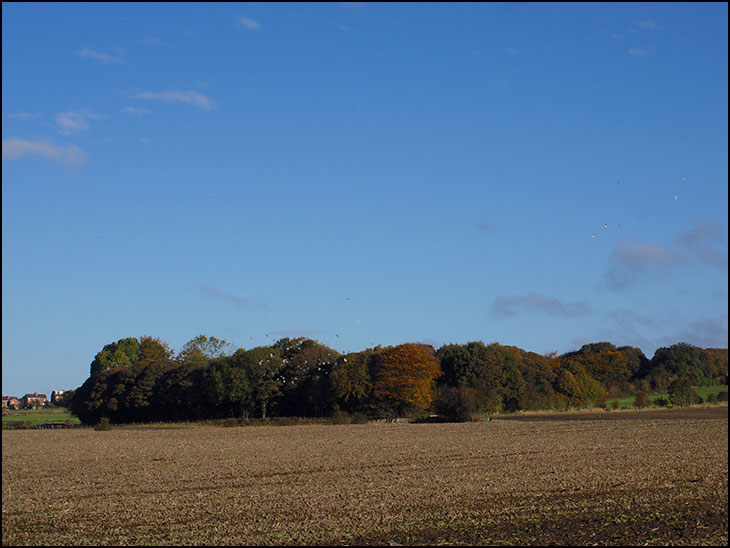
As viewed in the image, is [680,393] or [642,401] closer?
[680,393]

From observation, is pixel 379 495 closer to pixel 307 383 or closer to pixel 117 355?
pixel 307 383

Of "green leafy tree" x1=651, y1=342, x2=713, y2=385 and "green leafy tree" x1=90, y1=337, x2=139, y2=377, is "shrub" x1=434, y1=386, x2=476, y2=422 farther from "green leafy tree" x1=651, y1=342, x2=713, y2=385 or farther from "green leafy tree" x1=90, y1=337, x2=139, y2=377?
"green leafy tree" x1=90, y1=337, x2=139, y2=377

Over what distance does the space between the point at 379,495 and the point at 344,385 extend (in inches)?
2231

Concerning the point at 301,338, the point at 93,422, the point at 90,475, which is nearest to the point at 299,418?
the point at 301,338

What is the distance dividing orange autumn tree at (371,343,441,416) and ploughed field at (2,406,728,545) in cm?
3750

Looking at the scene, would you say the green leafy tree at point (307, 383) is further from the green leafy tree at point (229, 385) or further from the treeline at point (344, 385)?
the green leafy tree at point (229, 385)

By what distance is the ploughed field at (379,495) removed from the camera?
51.5 feet

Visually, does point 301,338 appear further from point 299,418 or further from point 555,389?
point 555,389

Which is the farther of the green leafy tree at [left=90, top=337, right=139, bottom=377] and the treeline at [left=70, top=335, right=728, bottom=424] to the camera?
the green leafy tree at [left=90, top=337, right=139, bottom=377]

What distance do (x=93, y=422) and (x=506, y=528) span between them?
77769 mm

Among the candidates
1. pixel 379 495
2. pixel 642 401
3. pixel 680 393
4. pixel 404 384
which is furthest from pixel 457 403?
Answer: pixel 379 495

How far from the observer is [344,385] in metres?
77.1

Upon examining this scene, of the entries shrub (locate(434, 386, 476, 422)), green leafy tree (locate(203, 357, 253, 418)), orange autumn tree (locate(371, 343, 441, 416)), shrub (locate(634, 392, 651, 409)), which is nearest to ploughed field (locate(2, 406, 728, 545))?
shrub (locate(434, 386, 476, 422))

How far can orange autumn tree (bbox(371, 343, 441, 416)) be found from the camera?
7612 centimetres
